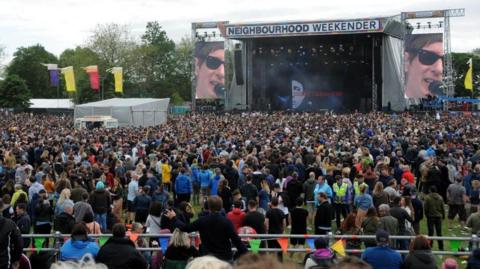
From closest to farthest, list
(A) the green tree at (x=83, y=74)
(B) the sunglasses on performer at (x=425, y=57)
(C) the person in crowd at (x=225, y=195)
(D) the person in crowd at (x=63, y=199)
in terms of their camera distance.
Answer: (D) the person in crowd at (x=63, y=199) < (C) the person in crowd at (x=225, y=195) < (B) the sunglasses on performer at (x=425, y=57) < (A) the green tree at (x=83, y=74)

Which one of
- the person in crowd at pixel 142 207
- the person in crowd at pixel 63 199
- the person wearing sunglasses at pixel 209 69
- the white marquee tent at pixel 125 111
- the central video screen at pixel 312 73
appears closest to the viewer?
the person in crowd at pixel 63 199

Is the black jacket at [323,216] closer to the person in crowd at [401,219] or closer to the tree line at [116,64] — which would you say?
the person in crowd at [401,219]

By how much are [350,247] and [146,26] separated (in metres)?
93.8

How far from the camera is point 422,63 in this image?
47250mm

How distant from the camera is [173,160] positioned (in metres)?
17.9

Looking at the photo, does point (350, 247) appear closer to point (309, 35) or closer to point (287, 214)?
point (287, 214)

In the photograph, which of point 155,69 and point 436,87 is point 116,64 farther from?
point 436,87

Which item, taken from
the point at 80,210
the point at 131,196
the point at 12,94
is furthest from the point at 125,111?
the point at 12,94

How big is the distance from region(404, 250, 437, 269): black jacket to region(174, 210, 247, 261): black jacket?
181 centimetres

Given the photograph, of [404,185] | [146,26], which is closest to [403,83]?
[404,185]

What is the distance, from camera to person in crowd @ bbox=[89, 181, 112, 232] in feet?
39.4

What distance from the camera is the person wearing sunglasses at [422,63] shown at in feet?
155

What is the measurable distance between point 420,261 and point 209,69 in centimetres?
4739

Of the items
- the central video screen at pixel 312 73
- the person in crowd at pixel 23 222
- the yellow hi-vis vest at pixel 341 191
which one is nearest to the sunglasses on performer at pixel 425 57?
the central video screen at pixel 312 73
